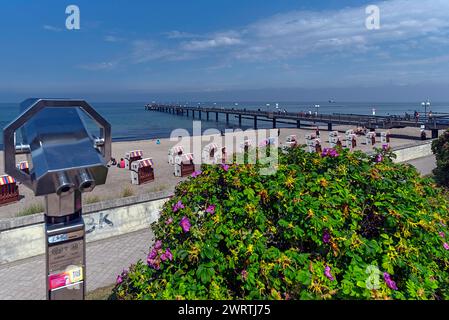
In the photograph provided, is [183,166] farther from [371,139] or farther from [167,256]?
[371,139]

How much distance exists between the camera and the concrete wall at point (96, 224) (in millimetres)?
8219

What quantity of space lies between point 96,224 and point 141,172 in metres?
6.77

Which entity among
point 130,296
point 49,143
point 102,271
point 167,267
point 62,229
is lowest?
point 102,271

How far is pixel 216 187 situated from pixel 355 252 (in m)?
1.87

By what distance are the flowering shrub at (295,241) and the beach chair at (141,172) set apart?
473 inches

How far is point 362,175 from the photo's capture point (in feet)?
14.7

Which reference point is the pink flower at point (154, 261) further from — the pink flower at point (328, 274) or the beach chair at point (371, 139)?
the beach chair at point (371, 139)

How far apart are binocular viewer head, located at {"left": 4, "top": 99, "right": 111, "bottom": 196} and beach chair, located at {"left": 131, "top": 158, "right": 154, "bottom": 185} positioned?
530 inches

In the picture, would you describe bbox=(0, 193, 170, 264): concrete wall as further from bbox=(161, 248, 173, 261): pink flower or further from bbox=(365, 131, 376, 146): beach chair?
bbox=(365, 131, 376, 146): beach chair

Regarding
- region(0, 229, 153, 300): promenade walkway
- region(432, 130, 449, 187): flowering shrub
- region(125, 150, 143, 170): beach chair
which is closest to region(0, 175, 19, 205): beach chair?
region(0, 229, 153, 300): promenade walkway

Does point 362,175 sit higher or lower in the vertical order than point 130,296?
higher

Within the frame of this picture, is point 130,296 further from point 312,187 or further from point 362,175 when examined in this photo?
point 362,175

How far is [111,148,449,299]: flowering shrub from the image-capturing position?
319 centimetres

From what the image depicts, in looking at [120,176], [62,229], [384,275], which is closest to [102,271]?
[62,229]
